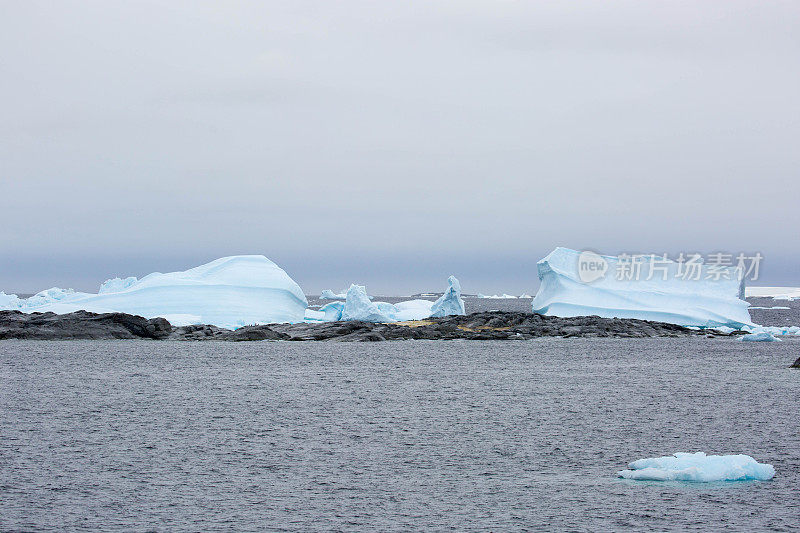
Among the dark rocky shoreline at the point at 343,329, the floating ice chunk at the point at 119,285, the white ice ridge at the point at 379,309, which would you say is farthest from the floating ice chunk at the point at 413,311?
the floating ice chunk at the point at 119,285

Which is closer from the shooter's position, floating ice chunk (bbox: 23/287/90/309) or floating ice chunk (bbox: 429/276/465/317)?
floating ice chunk (bbox: 429/276/465/317)

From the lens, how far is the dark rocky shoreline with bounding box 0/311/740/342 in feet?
104

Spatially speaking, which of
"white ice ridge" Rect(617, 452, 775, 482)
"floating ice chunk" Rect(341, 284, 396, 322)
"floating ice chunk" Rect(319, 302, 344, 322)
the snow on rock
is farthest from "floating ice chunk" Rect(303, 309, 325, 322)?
"white ice ridge" Rect(617, 452, 775, 482)

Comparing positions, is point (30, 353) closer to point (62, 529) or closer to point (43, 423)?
point (43, 423)

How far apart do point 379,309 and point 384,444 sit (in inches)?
1050

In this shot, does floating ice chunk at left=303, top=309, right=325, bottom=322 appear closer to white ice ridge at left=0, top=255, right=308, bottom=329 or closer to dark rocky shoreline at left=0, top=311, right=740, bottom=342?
white ice ridge at left=0, top=255, right=308, bottom=329

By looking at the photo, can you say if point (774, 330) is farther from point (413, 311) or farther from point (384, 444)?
point (384, 444)

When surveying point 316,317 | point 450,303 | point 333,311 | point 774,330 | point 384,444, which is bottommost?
point 384,444

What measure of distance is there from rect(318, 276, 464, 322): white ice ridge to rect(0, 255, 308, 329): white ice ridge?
266 centimetres

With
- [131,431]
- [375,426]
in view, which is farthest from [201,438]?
[375,426]

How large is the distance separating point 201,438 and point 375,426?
2.47 meters

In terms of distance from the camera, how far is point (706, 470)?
8.40 meters

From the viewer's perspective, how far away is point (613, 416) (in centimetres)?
1357

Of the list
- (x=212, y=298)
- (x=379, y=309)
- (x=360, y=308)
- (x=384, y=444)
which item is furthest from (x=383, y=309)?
(x=384, y=444)
